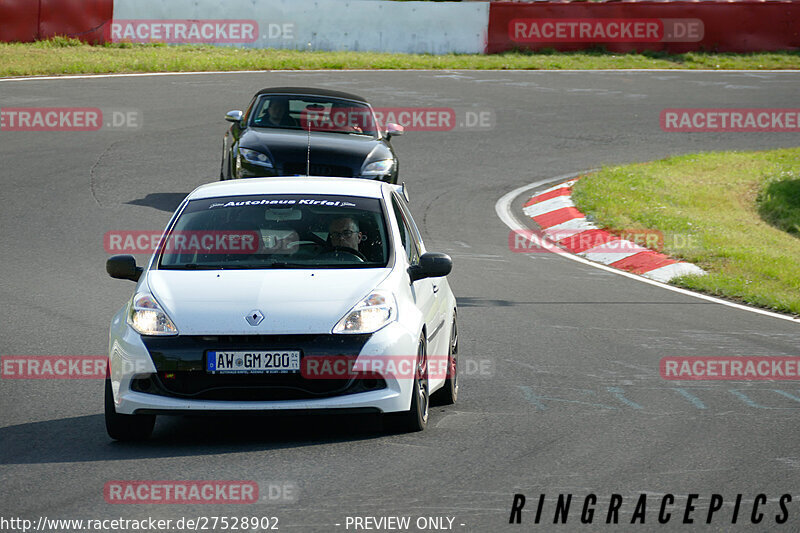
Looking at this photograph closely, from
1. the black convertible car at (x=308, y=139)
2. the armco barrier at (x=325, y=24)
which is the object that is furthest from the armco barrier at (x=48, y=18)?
the black convertible car at (x=308, y=139)

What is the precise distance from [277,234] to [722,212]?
38.8ft

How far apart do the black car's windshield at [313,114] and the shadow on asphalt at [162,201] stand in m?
1.57

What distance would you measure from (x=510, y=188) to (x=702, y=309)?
292 inches

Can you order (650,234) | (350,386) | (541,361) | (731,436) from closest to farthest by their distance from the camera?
→ 1. (350,386)
2. (731,436)
3. (541,361)
4. (650,234)

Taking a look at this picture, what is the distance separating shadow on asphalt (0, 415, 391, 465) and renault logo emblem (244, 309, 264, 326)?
0.51 m

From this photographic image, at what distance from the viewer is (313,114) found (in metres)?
16.2

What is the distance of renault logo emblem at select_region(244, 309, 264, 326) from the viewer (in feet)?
21.6

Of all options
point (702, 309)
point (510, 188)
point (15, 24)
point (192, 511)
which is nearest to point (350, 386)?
point (192, 511)

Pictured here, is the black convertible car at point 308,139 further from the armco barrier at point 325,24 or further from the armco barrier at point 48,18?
the armco barrier at point 325,24

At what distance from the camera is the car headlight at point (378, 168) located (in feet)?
48.8

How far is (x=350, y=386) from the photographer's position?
6.67 m

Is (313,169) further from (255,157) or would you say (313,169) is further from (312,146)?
(255,157)

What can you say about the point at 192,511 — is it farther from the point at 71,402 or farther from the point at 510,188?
the point at 510,188

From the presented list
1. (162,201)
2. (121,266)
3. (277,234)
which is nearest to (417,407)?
(277,234)
